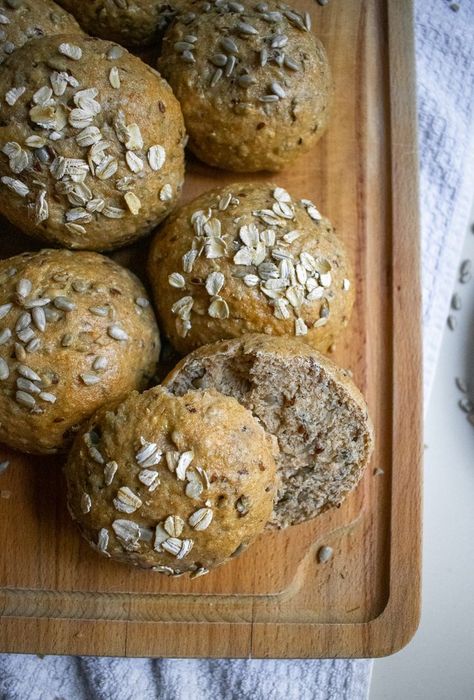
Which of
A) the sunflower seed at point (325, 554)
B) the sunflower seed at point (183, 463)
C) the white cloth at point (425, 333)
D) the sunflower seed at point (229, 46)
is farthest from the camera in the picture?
the white cloth at point (425, 333)

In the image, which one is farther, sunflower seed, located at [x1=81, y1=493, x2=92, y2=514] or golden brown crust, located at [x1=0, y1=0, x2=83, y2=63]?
golden brown crust, located at [x1=0, y1=0, x2=83, y2=63]

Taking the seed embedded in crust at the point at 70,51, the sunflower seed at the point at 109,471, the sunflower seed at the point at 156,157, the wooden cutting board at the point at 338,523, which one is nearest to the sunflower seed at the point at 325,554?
the wooden cutting board at the point at 338,523

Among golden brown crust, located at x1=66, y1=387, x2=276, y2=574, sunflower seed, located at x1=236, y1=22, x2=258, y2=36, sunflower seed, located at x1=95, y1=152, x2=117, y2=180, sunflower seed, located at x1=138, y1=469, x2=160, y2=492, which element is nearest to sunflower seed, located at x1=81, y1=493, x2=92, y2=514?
golden brown crust, located at x1=66, y1=387, x2=276, y2=574

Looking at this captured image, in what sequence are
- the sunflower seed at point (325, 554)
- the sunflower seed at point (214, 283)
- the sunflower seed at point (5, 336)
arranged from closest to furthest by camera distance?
the sunflower seed at point (5, 336), the sunflower seed at point (214, 283), the sunflower seed at point (325, 554)

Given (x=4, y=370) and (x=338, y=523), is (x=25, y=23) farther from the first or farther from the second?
(x=338, y=523)

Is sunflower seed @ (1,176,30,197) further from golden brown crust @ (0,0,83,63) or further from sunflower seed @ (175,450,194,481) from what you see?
sunflower seed @ (175,450,194,481)

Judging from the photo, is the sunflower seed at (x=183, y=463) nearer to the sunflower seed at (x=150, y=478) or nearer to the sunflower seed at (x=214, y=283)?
the sunflower seed at (x=150, y=478)
